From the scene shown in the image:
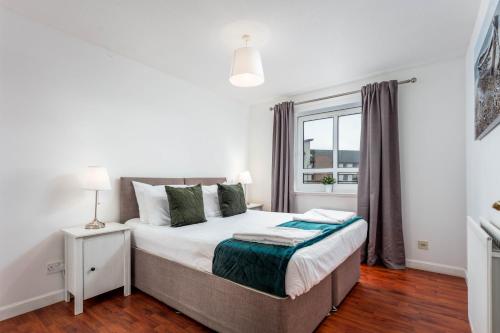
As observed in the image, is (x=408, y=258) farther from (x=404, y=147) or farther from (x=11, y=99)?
(x=11, y=99)

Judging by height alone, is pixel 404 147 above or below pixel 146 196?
above

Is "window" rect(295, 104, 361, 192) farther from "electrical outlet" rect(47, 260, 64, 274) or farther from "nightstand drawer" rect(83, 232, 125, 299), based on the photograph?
"electrical outlet" rect(47, 260, 64, 274)

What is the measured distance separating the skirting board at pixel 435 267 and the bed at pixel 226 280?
104 cm

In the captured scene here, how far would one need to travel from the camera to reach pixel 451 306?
2.31 meters

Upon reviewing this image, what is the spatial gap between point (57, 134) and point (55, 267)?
126 centimetres

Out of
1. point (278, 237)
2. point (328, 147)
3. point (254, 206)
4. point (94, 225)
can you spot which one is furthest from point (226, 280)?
point (328, 147)

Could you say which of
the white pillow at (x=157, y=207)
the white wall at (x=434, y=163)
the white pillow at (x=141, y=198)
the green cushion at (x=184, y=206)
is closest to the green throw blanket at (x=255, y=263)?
the green cushion at (x=184, y=206)

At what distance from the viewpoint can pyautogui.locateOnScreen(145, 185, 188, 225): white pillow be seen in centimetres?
272

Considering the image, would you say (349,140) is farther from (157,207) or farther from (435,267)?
(157,207)

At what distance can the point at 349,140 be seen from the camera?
4062 mm

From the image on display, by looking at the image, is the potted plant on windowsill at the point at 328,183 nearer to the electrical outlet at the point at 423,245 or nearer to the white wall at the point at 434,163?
the white wall at the point at 434,163

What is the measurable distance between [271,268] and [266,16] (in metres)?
2.10

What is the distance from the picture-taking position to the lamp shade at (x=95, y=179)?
7.92ft

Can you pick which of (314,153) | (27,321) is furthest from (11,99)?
(314,153)
